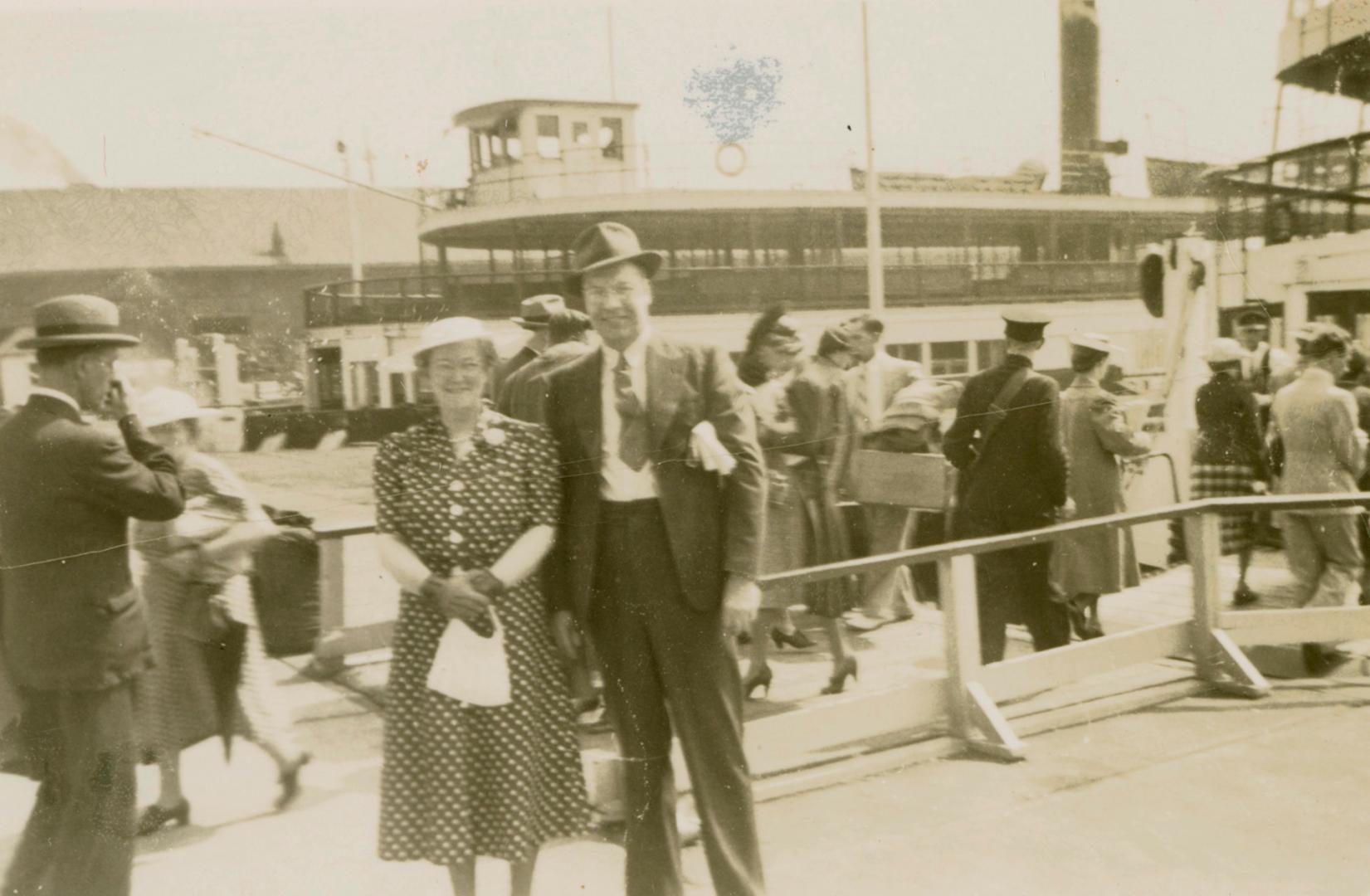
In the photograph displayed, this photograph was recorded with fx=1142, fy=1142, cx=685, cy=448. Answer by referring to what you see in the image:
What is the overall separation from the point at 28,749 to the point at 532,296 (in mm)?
1856

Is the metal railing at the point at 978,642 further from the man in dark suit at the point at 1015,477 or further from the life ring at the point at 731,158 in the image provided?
the life ring at the point at 731,158

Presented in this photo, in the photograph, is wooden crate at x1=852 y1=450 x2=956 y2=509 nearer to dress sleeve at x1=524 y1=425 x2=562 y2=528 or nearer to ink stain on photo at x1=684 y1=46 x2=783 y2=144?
ink stain on photo at x1=684 y1=46 x2=783 y2=144

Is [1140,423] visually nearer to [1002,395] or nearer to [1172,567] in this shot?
[1172,567]

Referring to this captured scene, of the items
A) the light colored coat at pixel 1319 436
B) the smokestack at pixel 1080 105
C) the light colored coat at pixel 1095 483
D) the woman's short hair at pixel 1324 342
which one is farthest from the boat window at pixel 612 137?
the light colored coat at pixel 1319 436

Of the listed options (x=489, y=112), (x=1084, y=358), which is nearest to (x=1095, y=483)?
(x=1084, y=358)

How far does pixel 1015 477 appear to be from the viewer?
468cm

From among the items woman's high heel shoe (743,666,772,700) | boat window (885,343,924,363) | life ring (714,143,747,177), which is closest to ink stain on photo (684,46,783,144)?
life ring (714,143,747,177)

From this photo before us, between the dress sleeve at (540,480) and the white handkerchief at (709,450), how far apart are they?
356 millimetres

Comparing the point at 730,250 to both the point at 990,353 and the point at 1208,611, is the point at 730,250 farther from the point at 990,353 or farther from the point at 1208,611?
the point at 1208,611

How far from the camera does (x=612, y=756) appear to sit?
369 centimetres

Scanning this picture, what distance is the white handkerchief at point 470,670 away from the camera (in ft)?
9.09

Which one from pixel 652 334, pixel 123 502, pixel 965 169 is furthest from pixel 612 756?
pixel 965 169

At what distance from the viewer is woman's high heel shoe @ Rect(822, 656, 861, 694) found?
4711 mm

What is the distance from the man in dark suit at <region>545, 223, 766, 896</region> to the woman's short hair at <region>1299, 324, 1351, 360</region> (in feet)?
12.4
